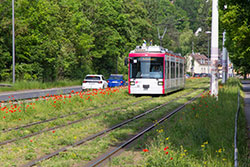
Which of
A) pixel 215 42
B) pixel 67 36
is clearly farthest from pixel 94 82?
pixel 67 36

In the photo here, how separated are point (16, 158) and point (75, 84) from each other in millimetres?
41376

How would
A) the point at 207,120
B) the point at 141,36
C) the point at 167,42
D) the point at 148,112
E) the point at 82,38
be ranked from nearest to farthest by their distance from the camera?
the point at 207,120 < the point at 148,112 < the point at 82,38 < the point at 141,36 < the point at 167,42

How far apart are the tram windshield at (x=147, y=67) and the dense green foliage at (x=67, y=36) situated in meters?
15.8

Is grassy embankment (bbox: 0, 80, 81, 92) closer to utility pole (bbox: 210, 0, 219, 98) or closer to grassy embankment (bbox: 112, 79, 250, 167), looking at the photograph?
utility pole (bbox: 210, 0, 219, 98)

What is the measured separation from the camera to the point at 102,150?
977cm

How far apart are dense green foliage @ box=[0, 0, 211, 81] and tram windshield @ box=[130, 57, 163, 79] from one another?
15806 mm

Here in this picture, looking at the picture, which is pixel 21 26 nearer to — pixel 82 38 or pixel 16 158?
pixel 82 38

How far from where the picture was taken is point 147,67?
2659 cm

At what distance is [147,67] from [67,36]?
27084 mm

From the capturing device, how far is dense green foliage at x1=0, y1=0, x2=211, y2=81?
1633 inches

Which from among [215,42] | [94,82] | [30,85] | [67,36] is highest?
[67,36]

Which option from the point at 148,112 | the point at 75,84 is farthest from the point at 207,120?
the point at 75,84

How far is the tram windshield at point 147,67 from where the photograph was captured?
26.4 meters

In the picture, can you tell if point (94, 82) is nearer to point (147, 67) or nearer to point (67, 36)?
point (147, 67)
